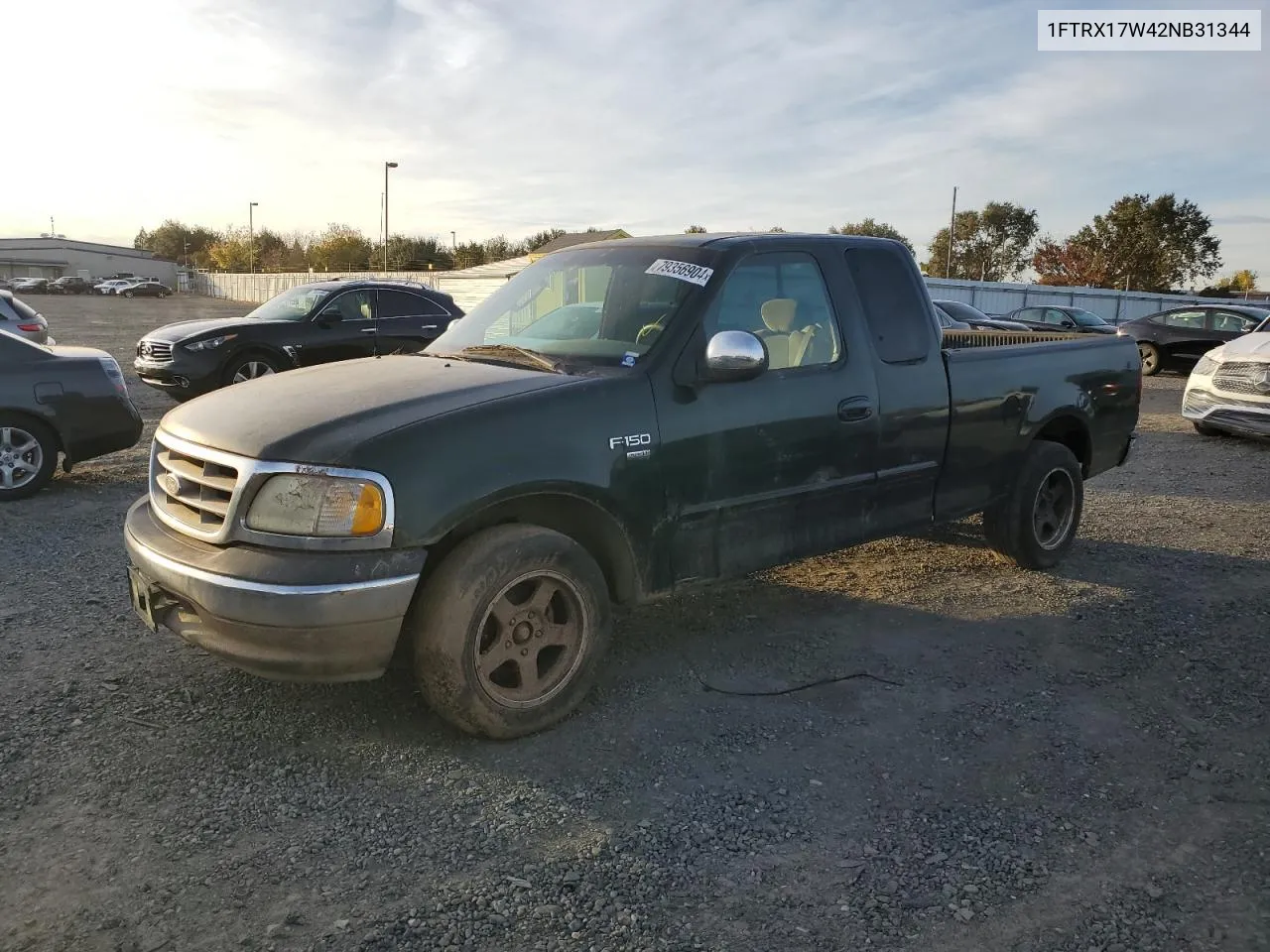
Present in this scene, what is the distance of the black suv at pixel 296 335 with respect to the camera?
11.9 metres

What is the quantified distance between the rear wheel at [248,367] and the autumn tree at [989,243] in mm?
61862

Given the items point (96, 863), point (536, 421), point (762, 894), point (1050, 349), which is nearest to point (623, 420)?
point (536, 421)

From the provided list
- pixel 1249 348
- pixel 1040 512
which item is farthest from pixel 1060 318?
pixel 1040 512

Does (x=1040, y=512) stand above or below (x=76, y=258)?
below

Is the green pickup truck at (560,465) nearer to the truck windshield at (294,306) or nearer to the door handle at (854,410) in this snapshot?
the door handle at (854,410)

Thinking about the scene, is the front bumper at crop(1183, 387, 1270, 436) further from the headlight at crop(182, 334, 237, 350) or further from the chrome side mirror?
the headlight at crop(182, 334, 237, 350)

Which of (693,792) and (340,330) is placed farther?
(340,330)

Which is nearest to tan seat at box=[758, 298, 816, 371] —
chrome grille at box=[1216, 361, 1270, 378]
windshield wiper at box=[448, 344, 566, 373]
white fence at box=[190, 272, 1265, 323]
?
windshield wiper at box=[448, 344, 566, 373]

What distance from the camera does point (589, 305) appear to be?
441 centimetres

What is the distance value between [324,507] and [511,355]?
51.4 inches

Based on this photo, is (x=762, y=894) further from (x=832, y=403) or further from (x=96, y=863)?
(x=832, y=403)

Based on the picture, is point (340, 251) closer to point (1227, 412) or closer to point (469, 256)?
point (469, 256)

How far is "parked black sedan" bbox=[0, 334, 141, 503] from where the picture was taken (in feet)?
23.9

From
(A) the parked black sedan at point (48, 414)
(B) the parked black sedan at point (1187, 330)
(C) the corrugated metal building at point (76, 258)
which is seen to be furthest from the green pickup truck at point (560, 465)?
(C) the corrugated metal building at point (76, 258)
